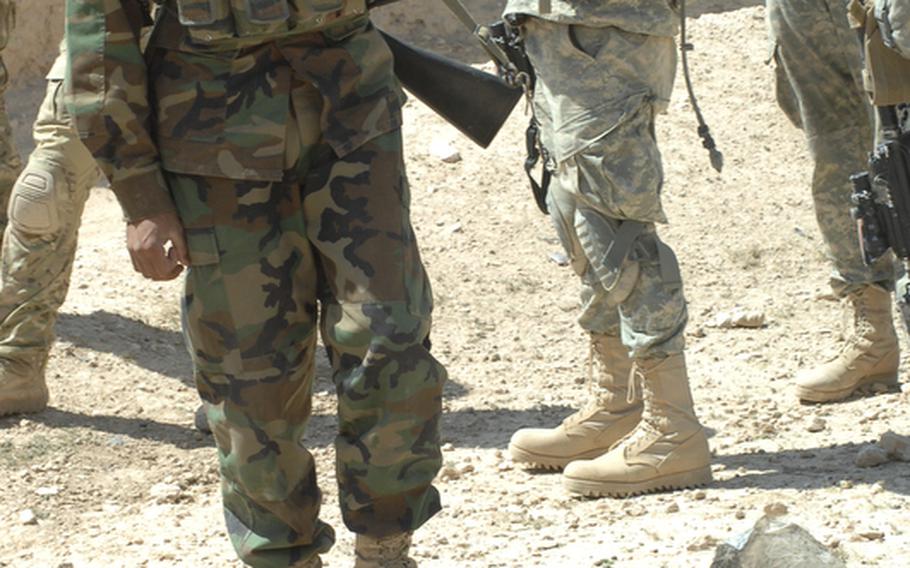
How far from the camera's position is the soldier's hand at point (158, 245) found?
3.14 m

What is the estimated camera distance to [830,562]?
2.95 m

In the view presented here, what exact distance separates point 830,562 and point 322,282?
46.6 inches

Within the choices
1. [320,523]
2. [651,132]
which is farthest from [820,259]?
[320,523]

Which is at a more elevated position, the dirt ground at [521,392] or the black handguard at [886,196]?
the black handguard at [886,196]

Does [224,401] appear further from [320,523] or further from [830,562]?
[830,562]

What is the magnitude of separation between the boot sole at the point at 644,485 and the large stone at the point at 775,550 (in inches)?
45.0

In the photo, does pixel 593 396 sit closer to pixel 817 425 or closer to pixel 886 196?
pixel 817 425

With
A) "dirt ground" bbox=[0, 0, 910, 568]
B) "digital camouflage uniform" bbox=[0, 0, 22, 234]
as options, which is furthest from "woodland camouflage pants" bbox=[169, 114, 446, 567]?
"digital camouflage uniform" bbox=[0, 0, 22, 234]

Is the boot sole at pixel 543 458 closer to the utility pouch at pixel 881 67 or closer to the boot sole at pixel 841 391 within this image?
the boot sole at pixel 841 391

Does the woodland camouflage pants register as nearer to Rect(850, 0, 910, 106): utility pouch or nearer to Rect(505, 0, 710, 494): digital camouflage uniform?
Rect(505, 0, 710, 494): digital camouflage uniform

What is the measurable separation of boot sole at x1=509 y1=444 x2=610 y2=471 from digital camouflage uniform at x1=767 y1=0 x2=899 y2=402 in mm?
853

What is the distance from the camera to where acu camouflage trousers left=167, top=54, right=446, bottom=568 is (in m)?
3.14

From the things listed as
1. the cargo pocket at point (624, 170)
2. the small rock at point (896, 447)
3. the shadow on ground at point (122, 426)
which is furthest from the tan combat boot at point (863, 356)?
the shadow on ground at point (122, 426)

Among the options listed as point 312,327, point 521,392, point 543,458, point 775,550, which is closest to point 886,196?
point 543,458
